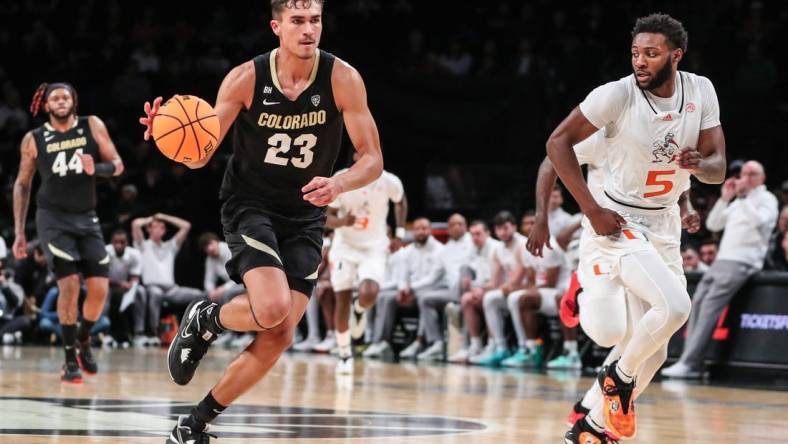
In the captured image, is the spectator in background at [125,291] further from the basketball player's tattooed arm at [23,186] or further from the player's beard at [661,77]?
the player's beard at [661,77]

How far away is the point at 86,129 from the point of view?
10.9 m

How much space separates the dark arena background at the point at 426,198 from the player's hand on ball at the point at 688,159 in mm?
2041

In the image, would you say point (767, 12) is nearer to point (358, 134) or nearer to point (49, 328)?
point (49, 328)

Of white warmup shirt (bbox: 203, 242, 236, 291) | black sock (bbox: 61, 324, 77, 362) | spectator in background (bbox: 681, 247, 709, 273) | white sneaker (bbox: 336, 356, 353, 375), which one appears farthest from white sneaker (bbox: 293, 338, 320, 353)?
black sock (bbox: 61, 324, 77, 362)

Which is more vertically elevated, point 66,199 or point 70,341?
point 66,199

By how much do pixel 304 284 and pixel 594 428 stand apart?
61.5 inches

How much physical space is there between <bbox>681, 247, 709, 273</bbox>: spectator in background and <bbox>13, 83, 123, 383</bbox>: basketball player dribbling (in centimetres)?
629

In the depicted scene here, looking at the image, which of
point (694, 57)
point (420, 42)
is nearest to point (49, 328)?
point (420, 42)

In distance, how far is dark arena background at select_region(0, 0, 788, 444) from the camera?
950 centimetres

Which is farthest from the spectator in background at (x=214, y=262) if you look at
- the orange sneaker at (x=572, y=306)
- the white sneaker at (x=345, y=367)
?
the orange sneaker at (x=572, y=306)

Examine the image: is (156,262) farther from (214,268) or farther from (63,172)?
(63,172)

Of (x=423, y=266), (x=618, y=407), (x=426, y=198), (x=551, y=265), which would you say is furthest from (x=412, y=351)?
(x=618, y=407)

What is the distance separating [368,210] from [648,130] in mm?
7510

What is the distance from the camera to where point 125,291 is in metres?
18.4
